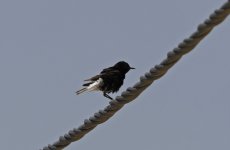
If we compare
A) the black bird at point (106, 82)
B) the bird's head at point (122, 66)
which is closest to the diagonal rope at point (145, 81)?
the black bird at point (106, 82)

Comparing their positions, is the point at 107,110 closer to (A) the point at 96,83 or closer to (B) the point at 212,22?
(B) the point at 212,22

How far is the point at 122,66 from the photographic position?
46.9 feet

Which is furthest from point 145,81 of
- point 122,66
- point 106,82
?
point 122,66

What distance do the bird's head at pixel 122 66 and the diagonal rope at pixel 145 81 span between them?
8.62m

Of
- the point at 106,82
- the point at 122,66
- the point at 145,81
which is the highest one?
the point at 122,66

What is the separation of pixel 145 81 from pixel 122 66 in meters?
9.78

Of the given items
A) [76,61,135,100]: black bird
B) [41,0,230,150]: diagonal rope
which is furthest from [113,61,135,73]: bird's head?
[41,0,230,150]: diagonal rope

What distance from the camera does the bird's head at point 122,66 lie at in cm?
1420

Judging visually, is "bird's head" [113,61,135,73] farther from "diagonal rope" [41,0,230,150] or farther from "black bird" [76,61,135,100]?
"diagonal rope" [41,0,230,150]

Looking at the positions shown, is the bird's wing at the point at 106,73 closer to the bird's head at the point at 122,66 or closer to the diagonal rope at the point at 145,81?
the bird's head at the point at 122,66

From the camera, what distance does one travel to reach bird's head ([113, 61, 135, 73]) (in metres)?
14.2

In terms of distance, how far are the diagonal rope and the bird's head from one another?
339 inches

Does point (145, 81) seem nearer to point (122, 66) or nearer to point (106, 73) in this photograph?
point (106, 73)

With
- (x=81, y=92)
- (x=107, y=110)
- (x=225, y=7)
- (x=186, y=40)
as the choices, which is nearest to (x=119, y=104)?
(x=107, y=110)
